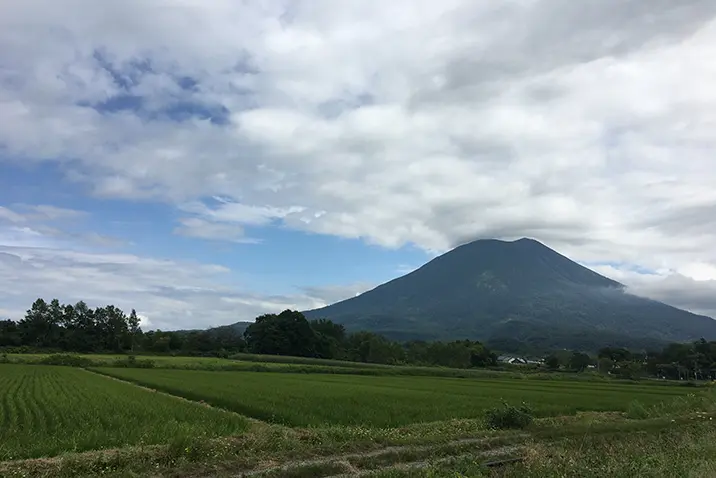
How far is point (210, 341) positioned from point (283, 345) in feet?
44.7

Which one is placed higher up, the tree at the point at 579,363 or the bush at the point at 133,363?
the bush at the point at 133,363

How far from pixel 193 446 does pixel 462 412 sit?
12.7 m

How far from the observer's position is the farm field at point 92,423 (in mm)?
12039

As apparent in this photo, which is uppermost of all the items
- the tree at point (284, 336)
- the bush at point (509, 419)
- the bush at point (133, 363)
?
the tree at point (284, 336)

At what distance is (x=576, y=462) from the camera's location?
896 centimetres

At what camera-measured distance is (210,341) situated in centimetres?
9762

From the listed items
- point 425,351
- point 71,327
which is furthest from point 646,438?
point 71,327

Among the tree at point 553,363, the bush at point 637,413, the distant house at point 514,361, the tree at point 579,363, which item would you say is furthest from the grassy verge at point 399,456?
the distant house at point 514,361

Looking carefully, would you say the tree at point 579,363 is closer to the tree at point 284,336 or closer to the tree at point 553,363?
the tree at point 553,363

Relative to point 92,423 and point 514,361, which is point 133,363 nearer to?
point 92,423

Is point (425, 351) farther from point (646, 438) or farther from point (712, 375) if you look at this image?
point (646, 438)

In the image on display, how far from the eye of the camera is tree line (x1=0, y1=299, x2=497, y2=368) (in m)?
93.3

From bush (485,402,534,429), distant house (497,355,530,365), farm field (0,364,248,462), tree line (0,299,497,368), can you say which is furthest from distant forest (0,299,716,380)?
bush (485,402,534,429)

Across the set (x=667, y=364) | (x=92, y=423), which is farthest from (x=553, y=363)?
(x=92, y=423)
